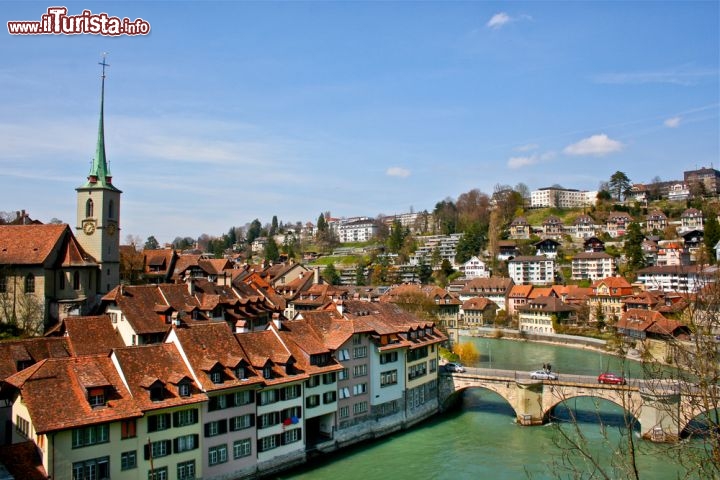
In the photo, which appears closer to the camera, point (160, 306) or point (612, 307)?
point (160, 306)

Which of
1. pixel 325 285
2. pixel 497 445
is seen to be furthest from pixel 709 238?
pixel 497 445

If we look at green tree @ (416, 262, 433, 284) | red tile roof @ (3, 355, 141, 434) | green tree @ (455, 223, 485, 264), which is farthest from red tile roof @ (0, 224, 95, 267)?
green tree @ (455, 223, 485, 264)

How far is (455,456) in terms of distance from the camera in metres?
36.7

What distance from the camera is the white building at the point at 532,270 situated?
392 feet

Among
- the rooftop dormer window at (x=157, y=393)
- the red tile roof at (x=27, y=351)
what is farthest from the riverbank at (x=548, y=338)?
the red tile roof at (x=27, y=351)

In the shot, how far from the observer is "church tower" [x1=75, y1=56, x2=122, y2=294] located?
47344 millimetres

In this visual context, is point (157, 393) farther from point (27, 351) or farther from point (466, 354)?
point (466, 354)

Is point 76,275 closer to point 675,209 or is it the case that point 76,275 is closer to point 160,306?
point 160,306

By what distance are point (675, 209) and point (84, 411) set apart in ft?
467

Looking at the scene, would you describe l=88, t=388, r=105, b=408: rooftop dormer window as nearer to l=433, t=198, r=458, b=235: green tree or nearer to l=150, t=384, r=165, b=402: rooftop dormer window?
l=150, t=384, r=165, b=402: rooftop dormer window

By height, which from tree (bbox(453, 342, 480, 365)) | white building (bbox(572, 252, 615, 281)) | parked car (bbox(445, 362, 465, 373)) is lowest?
tree (bbox(453, 342, 480, 365))

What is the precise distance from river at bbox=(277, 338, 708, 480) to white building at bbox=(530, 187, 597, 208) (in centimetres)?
13266

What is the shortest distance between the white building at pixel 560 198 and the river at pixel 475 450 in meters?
133

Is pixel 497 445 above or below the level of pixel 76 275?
below
